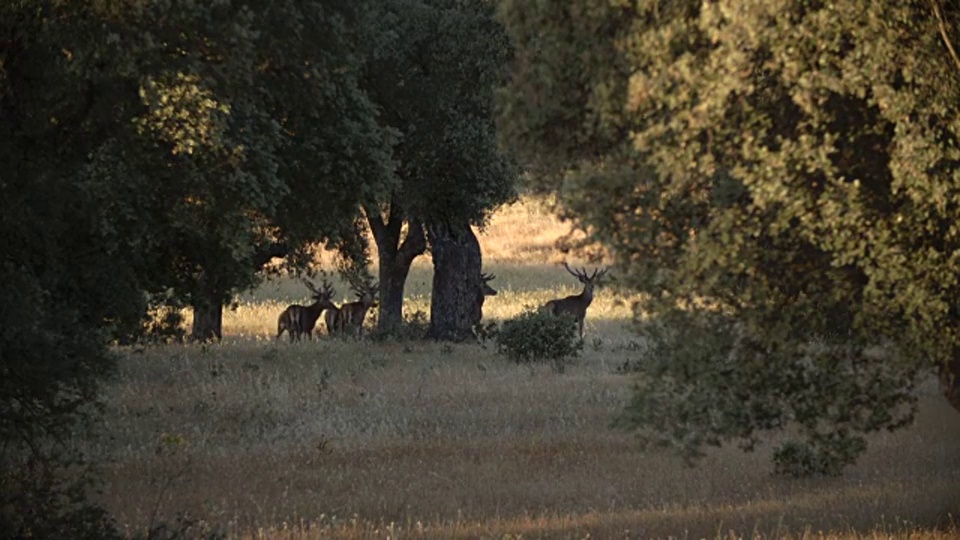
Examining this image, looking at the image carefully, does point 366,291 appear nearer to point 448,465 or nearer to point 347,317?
point 347,317

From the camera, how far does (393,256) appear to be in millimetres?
40312

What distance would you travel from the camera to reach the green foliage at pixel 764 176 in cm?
909

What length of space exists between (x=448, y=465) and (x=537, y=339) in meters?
14.3

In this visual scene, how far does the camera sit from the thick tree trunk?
433 inches

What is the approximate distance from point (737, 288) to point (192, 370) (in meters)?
20.8

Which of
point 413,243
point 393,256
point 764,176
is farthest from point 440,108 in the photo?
point 764,176

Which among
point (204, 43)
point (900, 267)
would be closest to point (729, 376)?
point (900, 267)

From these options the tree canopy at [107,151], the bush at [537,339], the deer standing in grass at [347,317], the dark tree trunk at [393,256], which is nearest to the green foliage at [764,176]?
the tree canopy at [107,151]

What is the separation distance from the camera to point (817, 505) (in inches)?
616

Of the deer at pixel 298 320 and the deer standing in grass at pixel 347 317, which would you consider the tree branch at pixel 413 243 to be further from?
the deer at pixel 298 320

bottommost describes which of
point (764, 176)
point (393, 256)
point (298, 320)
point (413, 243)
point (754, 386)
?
point (754, 386)

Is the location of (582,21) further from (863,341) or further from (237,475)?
(237,475)

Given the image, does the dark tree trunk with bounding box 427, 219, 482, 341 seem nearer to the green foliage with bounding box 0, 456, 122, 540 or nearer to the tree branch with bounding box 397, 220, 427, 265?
the tree branch with bounding box 397, 220, 427, 265

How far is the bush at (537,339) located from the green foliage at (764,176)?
2136cm
